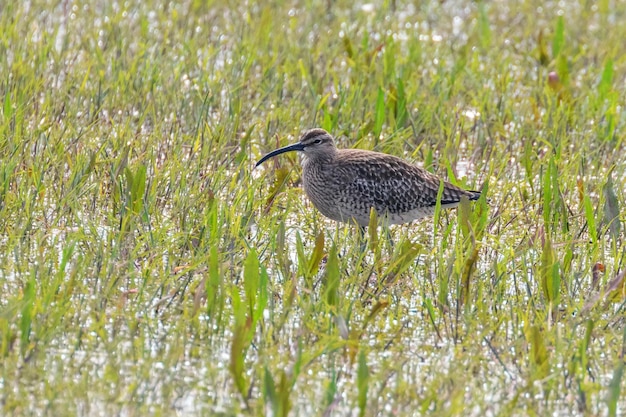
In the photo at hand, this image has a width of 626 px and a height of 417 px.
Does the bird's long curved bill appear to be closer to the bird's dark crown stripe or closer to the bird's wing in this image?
the bird's dark crown stripe

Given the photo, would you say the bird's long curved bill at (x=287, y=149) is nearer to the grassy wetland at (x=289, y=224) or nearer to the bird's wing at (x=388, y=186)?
the grassy wetland at (x=289, y=224)

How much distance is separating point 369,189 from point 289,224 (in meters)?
0.45

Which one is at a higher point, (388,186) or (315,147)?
(315,147)

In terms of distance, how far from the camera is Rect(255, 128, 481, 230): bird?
6801mm

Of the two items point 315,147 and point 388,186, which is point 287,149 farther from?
point 388,186

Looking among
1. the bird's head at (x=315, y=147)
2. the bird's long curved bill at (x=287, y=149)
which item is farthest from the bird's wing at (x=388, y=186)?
the bird's long curved bill at (x=287, y=149)

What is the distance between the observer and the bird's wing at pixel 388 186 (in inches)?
269

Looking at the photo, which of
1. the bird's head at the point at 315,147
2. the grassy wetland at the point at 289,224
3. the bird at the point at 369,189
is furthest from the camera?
the bird's head at the point at 315,147

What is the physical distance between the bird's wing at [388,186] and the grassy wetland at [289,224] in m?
0.18

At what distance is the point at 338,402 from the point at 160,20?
692 cm

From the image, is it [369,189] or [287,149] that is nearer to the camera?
[369,189]

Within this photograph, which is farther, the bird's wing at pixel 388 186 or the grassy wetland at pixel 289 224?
the bird's wing at pixel 388 186

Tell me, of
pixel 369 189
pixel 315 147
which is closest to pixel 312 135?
pixel 315 147

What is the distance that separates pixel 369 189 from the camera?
22.6ft
